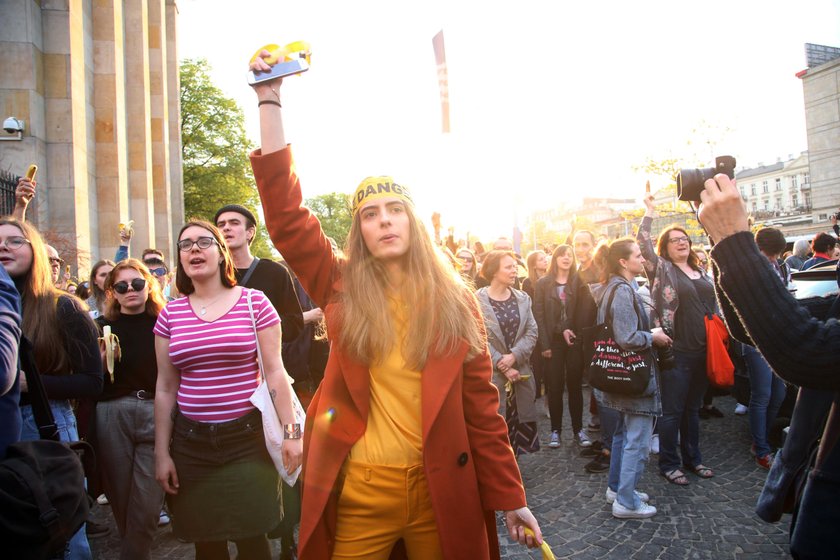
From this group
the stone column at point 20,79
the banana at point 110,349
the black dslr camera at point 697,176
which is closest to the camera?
the black dslr camera at point 697,176

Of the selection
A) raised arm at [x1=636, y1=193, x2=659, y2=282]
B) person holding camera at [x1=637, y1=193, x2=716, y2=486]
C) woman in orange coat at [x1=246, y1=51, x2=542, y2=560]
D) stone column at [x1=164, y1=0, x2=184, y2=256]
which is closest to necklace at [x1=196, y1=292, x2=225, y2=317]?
woman in orange coat at [x1=246, y1=51, x2=542, y2=560]

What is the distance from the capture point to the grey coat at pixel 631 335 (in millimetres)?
4566

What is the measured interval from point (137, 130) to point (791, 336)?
1622 cm

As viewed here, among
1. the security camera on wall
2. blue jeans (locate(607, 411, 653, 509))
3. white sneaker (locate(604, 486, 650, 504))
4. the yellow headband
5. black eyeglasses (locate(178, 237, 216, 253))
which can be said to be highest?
the security camera on wall

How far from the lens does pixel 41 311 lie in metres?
3.01

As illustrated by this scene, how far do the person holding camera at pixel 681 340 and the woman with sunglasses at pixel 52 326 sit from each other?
15.5ft

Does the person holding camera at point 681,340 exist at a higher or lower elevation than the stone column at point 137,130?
lower

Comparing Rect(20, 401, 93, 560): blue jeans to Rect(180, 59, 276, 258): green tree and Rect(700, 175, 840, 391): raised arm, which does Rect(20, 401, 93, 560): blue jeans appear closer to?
Rect(700, 175, 840, 391): raised arm

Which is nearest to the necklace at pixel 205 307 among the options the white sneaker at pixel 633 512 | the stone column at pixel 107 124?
the white sneaker at pixel 633 512

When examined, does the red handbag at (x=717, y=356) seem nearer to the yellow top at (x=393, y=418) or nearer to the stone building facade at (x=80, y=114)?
the yellow top at (x=393, y=418)

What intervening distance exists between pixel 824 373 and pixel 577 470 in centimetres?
459

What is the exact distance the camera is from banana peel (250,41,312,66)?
2.00 m

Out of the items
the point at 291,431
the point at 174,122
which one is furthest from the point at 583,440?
the point at 174,122

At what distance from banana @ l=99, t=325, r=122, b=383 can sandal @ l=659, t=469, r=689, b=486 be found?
4.96m
